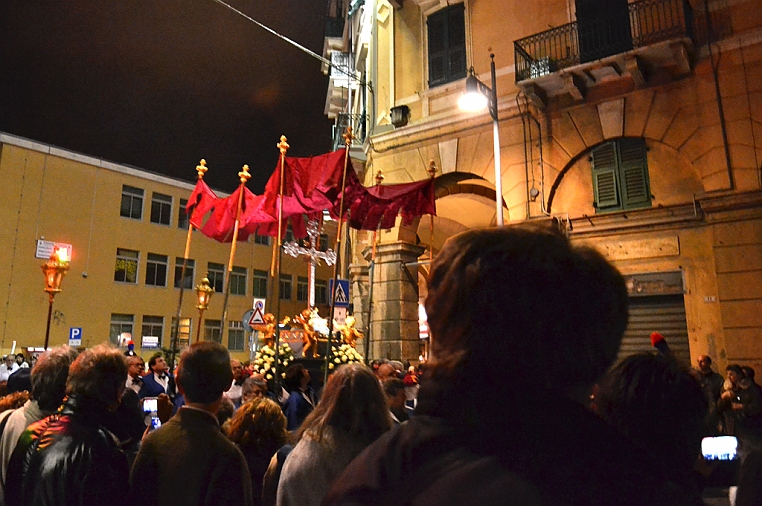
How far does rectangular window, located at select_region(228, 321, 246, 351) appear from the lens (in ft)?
121

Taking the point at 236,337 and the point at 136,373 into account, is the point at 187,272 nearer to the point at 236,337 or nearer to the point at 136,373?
the point at 236,337

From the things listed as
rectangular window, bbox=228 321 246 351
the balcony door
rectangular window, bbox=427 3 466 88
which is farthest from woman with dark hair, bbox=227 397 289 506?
rectangular window, bbox=228 321 246 351

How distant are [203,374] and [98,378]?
1.80 ft

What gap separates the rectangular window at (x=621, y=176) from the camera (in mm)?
12781

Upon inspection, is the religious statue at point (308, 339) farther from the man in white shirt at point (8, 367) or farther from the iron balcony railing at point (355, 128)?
the man in white shirt at point (8, 367)

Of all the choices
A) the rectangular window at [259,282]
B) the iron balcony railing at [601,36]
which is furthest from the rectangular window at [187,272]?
the iron balcony railing at [601,36]

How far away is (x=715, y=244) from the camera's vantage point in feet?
37.3

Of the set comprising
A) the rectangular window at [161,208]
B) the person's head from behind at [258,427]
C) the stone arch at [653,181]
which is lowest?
the person's head from behind at [258,427]

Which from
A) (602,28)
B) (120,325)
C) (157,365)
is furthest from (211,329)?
(602,28)

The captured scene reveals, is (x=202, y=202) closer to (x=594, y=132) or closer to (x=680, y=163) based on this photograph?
(x=594, y=132)

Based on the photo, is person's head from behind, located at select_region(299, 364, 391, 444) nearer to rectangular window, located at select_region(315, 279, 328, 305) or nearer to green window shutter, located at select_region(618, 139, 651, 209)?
green window shutter, located at select_region(618, 139, 651, 209)

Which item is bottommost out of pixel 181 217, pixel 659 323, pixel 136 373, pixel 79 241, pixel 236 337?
pixel 136 373

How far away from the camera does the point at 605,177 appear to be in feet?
43.3

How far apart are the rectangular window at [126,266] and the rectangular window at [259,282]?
836 cm
